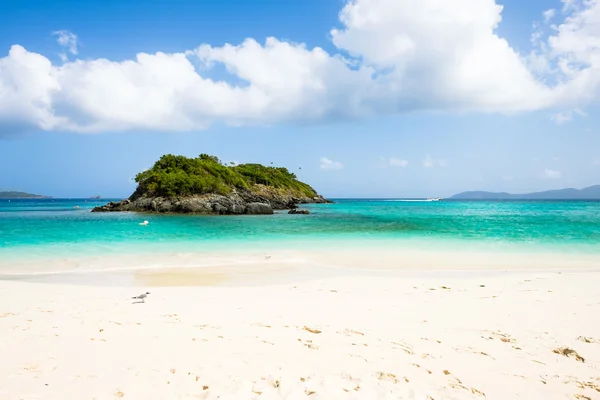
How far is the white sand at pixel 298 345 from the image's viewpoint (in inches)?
181

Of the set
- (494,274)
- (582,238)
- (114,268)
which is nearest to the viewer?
(494,274)

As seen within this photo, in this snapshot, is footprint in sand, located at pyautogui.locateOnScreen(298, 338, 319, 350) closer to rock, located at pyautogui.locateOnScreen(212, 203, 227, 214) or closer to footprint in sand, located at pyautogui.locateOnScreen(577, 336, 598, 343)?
Result: footprint in sand, located at pyautogui.locateOnScreen(577, 336, 598, 343)

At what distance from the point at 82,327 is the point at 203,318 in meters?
2.24

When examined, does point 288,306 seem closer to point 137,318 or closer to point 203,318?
point 203,318

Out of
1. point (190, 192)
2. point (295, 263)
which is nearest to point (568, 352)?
point (295, 263)

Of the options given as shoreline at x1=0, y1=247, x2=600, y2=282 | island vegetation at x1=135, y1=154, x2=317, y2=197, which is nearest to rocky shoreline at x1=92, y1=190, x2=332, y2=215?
island vegetation at x1=135, y1=154, x2=317, y2=197

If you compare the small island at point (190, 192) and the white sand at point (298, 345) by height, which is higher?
the small island at point (190, 192)

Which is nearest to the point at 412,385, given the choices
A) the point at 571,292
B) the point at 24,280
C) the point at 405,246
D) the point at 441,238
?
the point at 571,292

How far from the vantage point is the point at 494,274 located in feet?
45.5

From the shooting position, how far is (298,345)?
6.00m

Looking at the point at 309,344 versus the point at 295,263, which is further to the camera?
the point at 295,263

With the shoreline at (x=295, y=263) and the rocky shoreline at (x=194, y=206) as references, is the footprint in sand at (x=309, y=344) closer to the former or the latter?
the shoreline at (x=295, y=263)

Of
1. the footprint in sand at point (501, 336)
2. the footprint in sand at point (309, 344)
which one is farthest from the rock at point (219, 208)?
the footprint in sand at point (501, 336)

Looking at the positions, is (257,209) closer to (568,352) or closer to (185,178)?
(185,178)
